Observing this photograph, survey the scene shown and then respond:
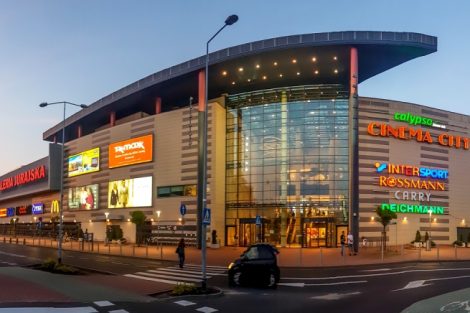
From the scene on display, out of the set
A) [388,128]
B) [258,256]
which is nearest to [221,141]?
[388,128]

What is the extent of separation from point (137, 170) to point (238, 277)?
4497cm

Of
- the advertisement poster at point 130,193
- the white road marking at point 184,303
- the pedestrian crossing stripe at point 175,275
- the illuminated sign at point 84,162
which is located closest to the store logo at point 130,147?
the advertisement poster at point 130,193

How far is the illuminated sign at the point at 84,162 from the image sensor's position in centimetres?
7188

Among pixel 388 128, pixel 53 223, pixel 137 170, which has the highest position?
pixel 388 128

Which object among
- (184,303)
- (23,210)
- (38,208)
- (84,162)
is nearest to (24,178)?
(38,208)

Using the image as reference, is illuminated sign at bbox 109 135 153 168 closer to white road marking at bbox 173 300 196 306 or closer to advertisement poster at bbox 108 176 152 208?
advertisement poster at bbox 108 176 152 208

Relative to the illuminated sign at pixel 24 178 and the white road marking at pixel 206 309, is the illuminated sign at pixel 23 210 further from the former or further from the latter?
Result: the white road marking at pixel 206 309

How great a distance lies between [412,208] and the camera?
171 feet

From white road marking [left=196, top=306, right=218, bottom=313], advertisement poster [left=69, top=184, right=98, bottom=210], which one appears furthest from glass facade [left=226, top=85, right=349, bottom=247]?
white road marking [left=196, top=306, right=218, bottom=313]

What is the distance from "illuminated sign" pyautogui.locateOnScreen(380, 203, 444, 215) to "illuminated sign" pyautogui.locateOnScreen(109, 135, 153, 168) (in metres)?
28.5

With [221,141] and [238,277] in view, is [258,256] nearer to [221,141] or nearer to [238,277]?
[238,277]

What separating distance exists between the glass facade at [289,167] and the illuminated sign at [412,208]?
4649 mm

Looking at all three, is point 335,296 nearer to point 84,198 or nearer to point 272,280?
point 272,280

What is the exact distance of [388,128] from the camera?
50.8 metres
